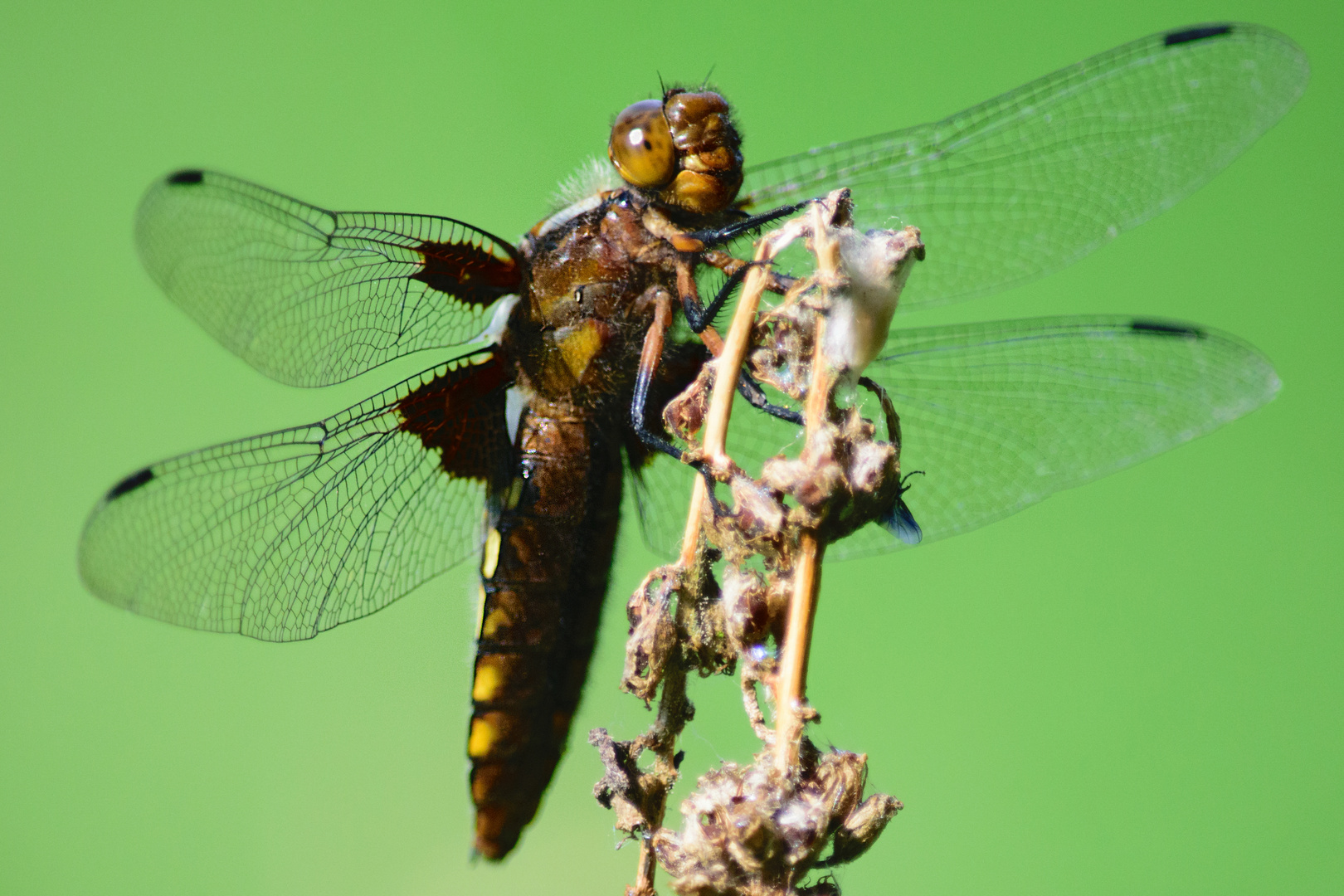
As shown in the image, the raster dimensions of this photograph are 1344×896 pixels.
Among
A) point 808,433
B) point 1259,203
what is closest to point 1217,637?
point 1259,203

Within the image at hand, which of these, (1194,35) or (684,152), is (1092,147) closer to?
(1194,35)

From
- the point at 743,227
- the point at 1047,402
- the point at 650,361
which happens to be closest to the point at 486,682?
the point at 650,361

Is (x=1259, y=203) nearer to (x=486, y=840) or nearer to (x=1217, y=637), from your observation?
(x=1217, y=637)

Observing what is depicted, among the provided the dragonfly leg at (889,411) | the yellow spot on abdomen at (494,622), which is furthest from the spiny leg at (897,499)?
the yellow spot on abdomen at (494,622)

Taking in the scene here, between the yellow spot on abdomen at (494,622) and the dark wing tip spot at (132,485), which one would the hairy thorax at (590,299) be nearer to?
the yellow spot on abdomen at (494,622)

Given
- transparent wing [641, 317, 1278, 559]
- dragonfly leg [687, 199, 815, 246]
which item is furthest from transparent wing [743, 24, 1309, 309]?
dragonfly leg [687, 199, 815, 246]

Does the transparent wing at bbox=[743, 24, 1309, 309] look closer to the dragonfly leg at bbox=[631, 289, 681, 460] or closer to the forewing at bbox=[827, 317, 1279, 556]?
the forewing at bbox=[827, 317, 1279, 556]

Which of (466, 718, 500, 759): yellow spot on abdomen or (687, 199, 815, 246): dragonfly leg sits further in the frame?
(466, 718, 500, 759): yellow spot on abdomen
